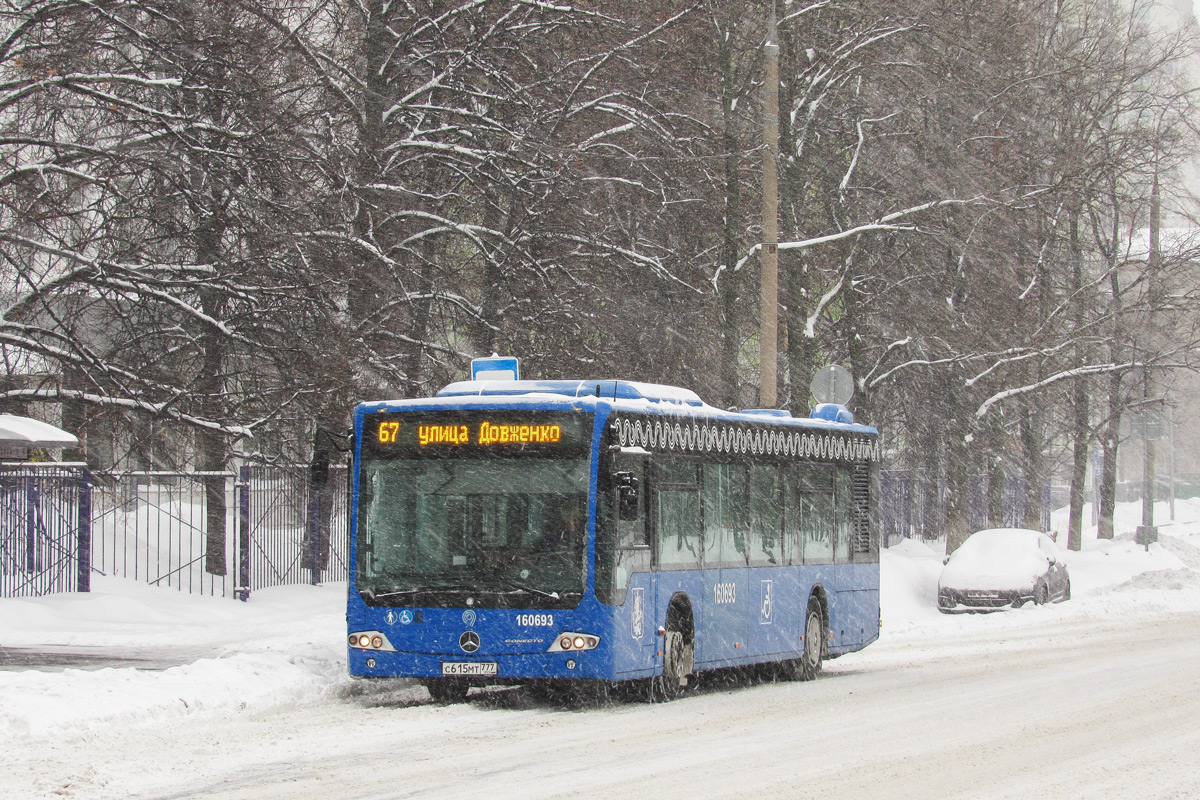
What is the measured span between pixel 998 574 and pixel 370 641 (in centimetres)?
1749

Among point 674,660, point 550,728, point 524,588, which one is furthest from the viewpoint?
point 674,660

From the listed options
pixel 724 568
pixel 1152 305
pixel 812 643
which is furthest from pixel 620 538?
pixel 1152 305

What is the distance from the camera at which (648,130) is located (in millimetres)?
23656

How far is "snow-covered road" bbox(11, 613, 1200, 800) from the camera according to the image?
9.22 meters

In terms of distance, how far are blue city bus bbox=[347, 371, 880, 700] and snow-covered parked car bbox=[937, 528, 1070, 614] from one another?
13.9 m

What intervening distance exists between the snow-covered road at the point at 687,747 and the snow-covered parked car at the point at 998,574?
1171 centimetres

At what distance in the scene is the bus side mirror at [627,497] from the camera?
13.2m

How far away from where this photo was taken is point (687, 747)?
11.1 metres

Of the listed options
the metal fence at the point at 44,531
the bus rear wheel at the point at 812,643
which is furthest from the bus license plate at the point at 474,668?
the metal fence at the point at 44,531

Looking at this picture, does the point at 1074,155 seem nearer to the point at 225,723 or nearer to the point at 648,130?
the point at 648,130

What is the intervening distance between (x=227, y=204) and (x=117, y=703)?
8.23 m

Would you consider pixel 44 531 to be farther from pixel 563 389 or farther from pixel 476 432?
pixel 563 389

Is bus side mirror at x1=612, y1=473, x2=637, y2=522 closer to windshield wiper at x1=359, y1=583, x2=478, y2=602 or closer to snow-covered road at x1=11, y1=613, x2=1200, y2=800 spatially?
windshield wiper at x1=359, y1=583, x2=478, y2=602

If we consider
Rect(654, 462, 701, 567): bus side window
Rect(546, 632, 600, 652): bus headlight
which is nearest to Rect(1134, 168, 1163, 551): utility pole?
Rect(654, 462, 701, 567): bus side window
